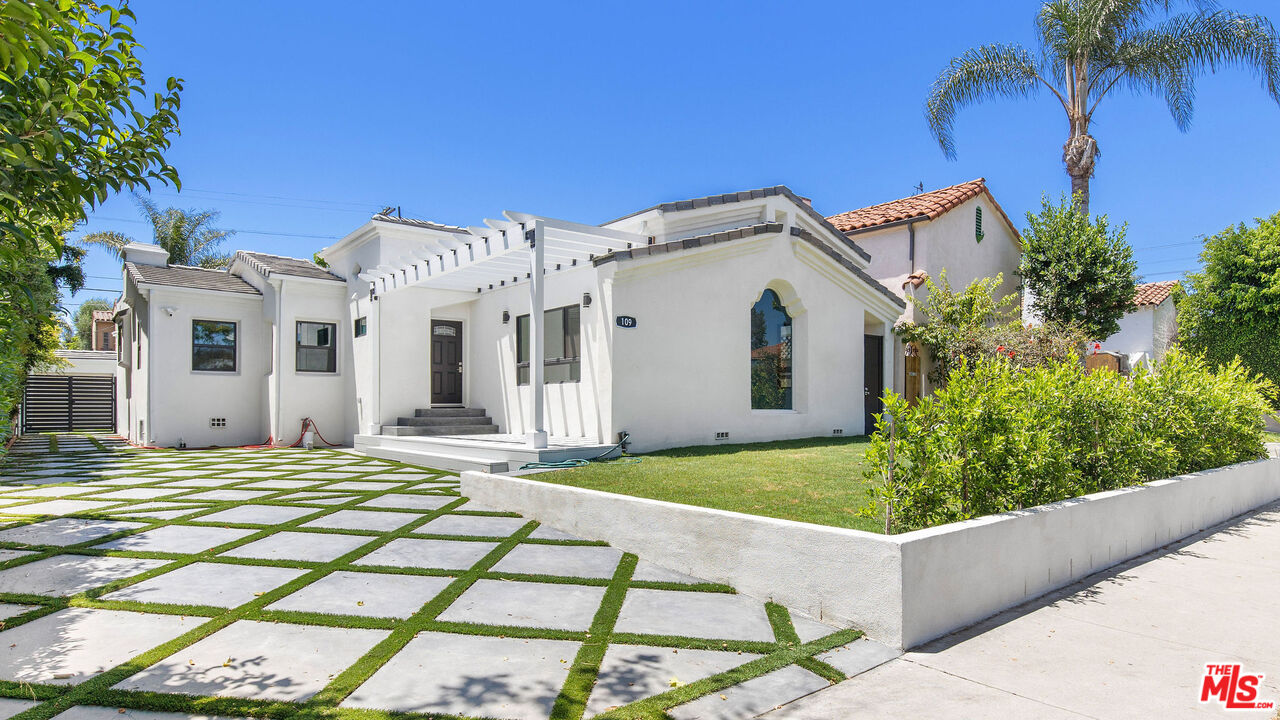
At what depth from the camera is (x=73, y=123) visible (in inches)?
123

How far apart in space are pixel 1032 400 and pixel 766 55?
1145 cm

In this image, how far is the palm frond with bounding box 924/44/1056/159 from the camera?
1688 cm

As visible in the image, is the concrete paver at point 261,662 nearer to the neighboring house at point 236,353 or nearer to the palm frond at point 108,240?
the neighboring house at point 236,353

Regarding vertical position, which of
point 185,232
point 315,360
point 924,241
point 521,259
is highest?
point 185,232

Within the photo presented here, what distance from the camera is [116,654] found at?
11.8ft

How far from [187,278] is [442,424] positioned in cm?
796

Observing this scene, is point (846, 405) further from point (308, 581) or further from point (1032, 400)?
point (308, 581)

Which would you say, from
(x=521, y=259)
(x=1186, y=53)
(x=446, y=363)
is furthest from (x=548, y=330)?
(x=1186, y=53)

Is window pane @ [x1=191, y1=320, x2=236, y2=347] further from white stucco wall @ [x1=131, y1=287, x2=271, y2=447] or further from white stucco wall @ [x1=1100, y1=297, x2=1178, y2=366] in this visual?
white stucco wall @ [x1=1100, y1=297, x2=1178, y2=366]

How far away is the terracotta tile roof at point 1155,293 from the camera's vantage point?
22.5 m

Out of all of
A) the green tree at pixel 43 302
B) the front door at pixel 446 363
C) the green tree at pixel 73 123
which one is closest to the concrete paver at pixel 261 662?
the green tree at pixel 73 123

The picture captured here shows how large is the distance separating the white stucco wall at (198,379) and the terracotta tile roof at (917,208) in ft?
50.3

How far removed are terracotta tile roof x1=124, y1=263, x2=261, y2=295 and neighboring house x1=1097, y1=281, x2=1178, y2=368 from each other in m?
26.3

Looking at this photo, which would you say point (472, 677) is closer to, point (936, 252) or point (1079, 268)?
point (936, 252)
